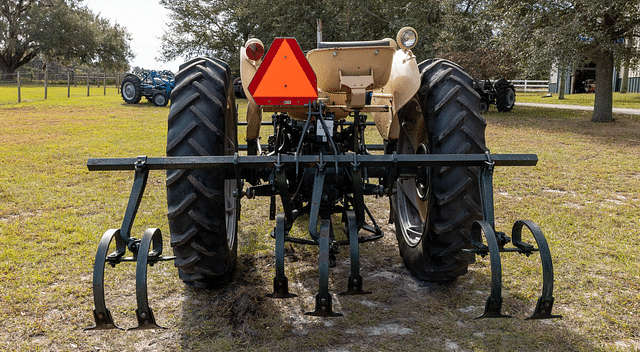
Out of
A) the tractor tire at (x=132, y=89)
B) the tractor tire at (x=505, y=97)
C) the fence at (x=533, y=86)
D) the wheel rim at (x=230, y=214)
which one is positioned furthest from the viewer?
the fence at (x=533, y=86)

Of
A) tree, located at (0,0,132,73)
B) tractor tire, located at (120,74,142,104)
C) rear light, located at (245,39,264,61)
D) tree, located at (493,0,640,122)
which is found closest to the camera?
rear light, located at (245,39,264,61)

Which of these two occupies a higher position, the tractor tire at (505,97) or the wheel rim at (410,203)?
the tractor tire at (505,97)

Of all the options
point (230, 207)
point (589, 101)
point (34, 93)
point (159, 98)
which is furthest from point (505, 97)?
point (34, 93)

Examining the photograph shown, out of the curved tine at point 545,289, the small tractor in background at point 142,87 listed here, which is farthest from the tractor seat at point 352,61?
the small tractor in background at point 142,87

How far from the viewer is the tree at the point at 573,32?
15.0 metres

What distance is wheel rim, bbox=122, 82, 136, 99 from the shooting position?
24641 mm

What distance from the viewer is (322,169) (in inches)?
119

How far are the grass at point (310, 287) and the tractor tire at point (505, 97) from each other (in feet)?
50.8

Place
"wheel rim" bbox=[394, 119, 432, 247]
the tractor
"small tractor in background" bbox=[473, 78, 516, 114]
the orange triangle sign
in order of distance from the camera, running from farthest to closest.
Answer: "small tractor in background" bbox=[473, 78, 516, 114]
"wheel rim" bbox=[394, 119, 432, 247]
the orange triangle sign
the tractor

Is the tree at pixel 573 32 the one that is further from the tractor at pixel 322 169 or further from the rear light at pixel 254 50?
the rear light at pixel 254 50

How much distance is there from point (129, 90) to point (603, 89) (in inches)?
831

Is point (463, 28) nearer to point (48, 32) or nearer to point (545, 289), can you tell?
point (545, 289)

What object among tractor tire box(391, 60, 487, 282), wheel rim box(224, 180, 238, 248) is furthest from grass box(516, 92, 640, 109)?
wheel rim box(224, 180, 238, 248)

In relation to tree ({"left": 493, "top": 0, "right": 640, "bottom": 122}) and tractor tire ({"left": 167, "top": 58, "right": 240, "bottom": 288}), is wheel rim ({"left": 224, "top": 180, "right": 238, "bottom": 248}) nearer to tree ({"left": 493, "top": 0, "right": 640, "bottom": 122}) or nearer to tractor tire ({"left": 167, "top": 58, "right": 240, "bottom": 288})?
tractor tire ({"left": 167, "top": 58, "right": 240, "bottom": 288})
